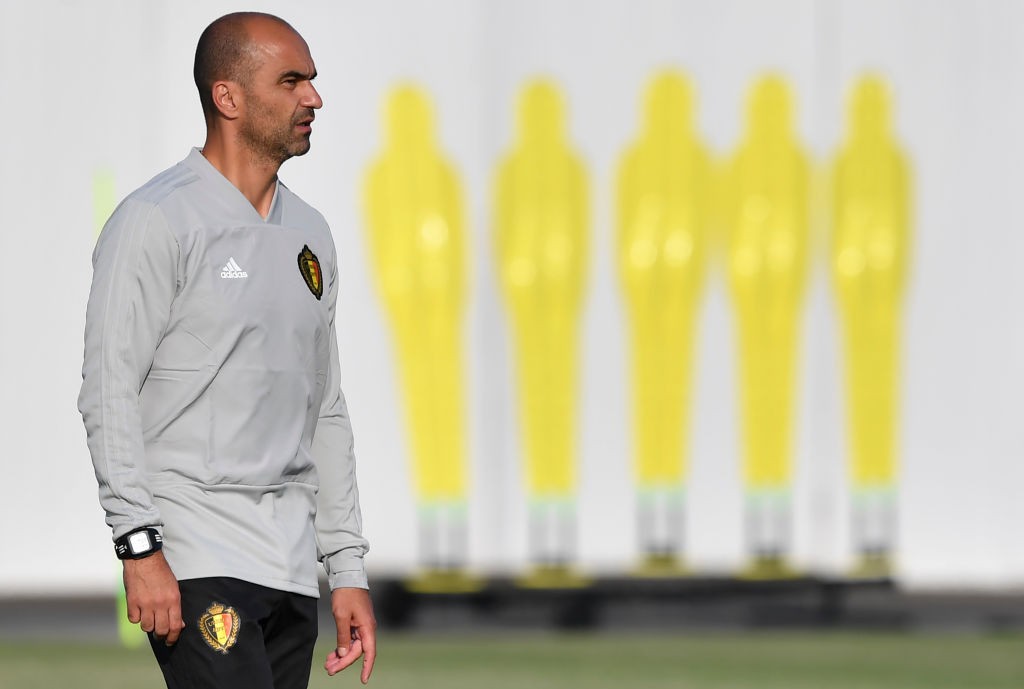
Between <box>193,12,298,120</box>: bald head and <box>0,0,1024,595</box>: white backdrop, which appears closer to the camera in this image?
<box>193,12,298,120</box>: bald head

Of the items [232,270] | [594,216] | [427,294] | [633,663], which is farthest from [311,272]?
[594,216]

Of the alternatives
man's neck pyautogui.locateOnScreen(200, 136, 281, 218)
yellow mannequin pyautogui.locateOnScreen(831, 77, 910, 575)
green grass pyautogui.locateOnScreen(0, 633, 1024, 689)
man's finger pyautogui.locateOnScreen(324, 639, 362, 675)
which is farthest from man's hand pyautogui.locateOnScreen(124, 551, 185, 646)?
yellow mannequin pyautogui.locateOnScreen(831, 77, 910, 575)

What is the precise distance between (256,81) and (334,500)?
58cm

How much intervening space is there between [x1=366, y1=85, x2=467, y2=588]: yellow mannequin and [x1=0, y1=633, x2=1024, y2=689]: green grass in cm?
54

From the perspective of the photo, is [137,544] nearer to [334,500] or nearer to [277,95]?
[334,500]

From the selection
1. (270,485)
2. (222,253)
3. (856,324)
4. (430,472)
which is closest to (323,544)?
(270,485)

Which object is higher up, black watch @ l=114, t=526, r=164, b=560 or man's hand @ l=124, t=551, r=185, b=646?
black watch @ l=114, t=526, r=164, b=560

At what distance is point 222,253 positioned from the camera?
1.95 meters

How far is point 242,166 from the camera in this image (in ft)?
6.63

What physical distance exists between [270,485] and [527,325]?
4596 millimetres

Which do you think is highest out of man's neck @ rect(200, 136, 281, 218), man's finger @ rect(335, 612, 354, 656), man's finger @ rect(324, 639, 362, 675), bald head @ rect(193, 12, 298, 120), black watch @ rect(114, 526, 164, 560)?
bald head @ rect(193, 12, 298, 120)

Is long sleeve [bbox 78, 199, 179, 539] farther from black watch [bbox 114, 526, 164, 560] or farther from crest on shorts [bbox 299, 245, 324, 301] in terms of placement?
crest on shorts [bbox 299, 245, 324, 301]

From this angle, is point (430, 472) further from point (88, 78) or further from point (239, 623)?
point (239, 623)

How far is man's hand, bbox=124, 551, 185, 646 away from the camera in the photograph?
71.7 inches
